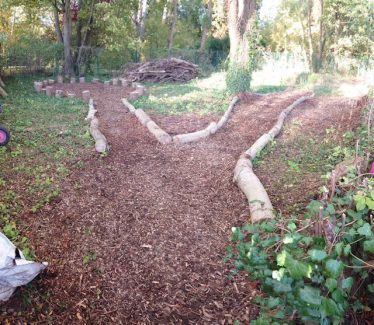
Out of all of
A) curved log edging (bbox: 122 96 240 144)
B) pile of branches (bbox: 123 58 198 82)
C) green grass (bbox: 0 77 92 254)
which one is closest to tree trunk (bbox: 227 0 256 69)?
curved log edging (bbox: 122 96 240 144)

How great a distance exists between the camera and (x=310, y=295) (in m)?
1.60

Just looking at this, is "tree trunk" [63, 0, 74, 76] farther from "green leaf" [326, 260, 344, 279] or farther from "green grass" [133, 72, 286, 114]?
"green leaf" [326, 260, 344, 279]

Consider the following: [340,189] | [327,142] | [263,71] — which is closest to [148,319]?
[340,189]

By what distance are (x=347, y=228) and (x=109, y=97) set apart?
915 cm

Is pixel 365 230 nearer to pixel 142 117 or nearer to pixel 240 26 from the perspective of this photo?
pixel 142 117

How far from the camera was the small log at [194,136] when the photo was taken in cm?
599

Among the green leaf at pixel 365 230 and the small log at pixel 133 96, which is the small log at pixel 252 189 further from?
the small log at pixel 133 96

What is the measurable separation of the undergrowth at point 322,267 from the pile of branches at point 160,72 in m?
12.9

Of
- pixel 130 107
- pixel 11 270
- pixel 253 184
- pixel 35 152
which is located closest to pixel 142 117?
pixel 130 107

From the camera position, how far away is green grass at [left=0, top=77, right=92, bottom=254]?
3.81 metres

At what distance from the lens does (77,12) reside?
551 inches

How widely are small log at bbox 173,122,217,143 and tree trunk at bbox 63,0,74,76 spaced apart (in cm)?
896

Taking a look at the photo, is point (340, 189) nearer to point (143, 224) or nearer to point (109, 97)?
point (143, 224)

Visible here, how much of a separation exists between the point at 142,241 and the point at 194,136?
10.1 ft
